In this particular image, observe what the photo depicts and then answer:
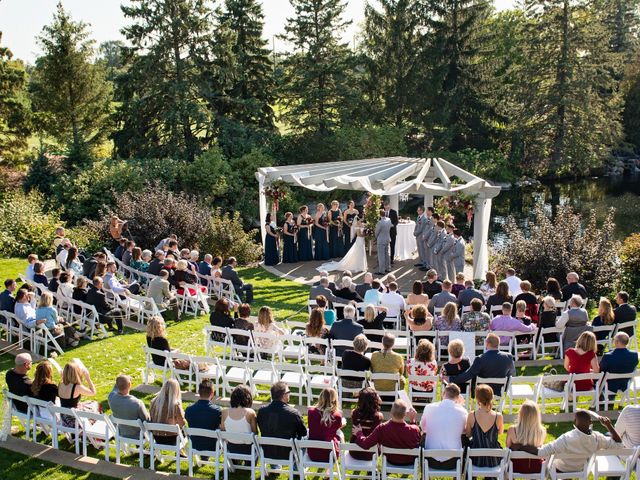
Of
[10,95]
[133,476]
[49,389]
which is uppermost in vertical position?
[10,95]

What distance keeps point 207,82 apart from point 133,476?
95.6 ft

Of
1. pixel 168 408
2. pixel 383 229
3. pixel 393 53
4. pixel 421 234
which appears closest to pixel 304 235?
pixel 383 229

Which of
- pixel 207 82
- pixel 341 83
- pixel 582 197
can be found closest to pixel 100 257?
pixel 207 82

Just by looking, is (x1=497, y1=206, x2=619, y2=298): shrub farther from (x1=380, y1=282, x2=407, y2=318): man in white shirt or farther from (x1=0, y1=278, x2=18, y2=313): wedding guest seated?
(x1=0, y1=278, x2=18, y2=313): wedding guest seated

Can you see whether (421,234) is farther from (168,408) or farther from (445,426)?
(168,408)

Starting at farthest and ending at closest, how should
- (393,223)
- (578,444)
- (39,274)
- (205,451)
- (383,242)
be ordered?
(393,223), (383,242), (39,274), (205,451), (578,444)

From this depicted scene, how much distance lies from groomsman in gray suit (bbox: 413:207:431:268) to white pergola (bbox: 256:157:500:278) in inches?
25.3

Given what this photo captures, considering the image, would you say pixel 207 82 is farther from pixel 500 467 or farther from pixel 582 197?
pixel 500 467

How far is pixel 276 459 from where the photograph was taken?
705cm

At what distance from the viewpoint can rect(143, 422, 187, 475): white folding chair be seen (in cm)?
704

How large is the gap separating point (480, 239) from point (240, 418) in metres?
11.2

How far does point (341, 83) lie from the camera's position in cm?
3891

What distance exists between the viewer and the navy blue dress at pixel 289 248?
18.9 m

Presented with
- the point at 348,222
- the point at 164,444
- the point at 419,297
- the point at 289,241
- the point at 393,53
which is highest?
the point at 393,53
